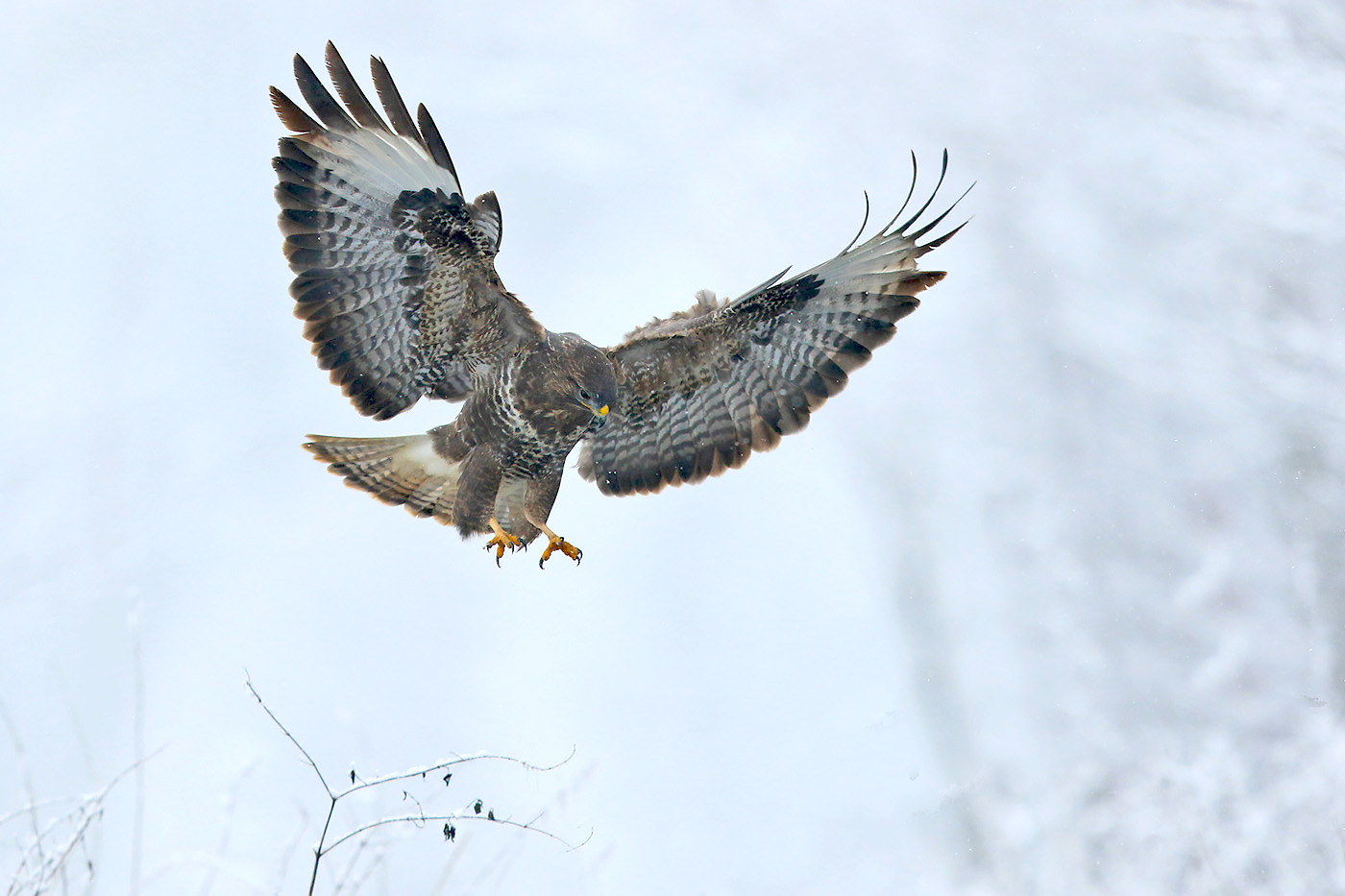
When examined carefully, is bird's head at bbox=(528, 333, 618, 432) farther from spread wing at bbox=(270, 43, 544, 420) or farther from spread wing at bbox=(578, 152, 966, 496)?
spread wing at bbox=(578, 152, 966, 496)

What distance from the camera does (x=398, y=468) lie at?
6.25m

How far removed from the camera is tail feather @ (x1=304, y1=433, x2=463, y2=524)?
6.21 metres

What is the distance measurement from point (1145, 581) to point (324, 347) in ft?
24.5

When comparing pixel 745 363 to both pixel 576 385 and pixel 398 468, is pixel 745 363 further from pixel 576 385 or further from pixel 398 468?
pixel 398 468

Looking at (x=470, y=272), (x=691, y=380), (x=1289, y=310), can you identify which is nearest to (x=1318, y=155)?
(x=1289, y=310)

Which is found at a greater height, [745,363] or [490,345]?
[490,345]

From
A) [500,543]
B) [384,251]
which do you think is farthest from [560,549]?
[384,251]

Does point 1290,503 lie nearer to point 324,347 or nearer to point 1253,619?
point 1253,619

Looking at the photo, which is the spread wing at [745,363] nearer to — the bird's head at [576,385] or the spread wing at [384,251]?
the bird's head at [576,385]

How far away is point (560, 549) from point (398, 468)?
104 cm

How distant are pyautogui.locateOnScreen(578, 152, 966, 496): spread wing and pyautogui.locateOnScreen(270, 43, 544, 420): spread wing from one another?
0.79 m

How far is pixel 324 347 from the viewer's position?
567 cm

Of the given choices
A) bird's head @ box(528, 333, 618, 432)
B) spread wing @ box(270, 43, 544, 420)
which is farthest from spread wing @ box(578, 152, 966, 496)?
spread wing @ box(270, 43, 544, 420)

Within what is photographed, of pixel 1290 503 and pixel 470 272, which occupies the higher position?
pixel 470 272
